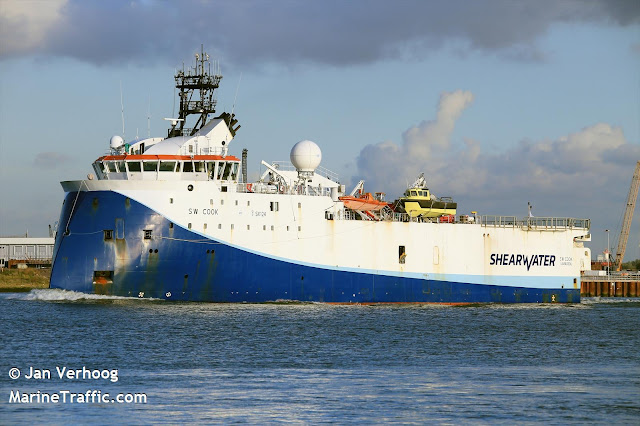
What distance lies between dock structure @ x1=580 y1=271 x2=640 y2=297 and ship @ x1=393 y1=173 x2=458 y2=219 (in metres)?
25.4

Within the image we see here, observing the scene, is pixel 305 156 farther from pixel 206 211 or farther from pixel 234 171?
pixel 206 211

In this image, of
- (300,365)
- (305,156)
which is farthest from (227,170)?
(300,365)

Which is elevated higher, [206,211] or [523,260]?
[206,211]

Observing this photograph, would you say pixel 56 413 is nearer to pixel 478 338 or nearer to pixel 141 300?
pixel 478 338

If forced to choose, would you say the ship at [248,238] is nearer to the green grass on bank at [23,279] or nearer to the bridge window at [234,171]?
the bridge window at [234,171]

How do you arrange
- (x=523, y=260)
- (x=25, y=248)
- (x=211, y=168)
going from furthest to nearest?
(x=25, y=248) → (x=523, y=260) → (x=211, y=168)

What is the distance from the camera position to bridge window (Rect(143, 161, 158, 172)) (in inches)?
1897

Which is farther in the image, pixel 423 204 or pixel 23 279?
pixel 23 279

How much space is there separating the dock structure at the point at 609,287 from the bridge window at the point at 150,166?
47736 mm

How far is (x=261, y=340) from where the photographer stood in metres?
35.2

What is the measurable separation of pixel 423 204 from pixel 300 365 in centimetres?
3466

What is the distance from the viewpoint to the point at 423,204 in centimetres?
6319

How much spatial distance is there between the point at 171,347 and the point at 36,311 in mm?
13930

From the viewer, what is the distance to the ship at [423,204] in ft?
205
